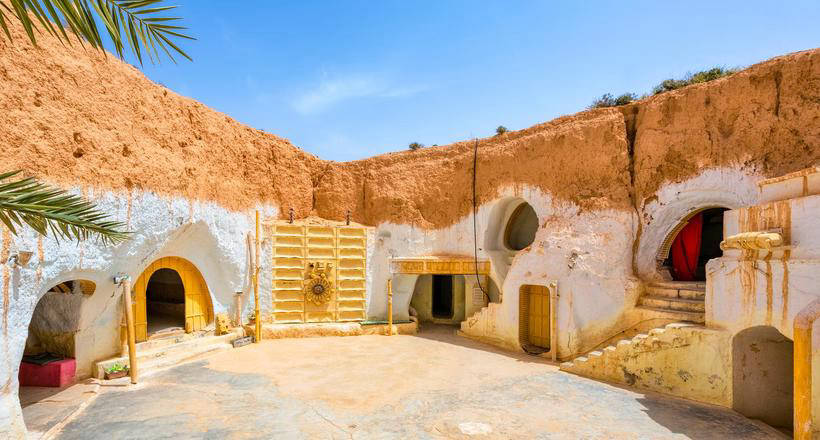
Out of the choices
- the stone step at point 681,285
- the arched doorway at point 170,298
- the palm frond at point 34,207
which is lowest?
the arched doorway at point 170,298

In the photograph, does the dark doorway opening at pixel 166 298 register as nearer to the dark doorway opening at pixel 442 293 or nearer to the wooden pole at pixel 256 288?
the wooden pole at pixel 256 288

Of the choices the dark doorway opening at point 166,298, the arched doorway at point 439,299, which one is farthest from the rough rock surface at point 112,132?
the arched doorway at point 439,299

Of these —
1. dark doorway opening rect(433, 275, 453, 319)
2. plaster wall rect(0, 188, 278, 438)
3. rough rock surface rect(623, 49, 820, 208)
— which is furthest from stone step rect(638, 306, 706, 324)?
plaster wall rect(0, 188, 278, 438)

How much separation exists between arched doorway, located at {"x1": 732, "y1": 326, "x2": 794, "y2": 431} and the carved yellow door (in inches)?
216

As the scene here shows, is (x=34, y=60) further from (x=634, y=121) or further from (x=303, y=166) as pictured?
(x=634, y=121)

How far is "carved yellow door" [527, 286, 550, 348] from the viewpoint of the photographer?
555 inches

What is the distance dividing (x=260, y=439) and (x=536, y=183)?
1167 centimetres

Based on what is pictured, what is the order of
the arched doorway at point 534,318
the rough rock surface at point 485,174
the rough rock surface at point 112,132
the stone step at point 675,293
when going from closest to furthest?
the rough rock surface at point 112,132
the stone step at point 675,293
the rough rock surface at point 485,174
the arched doorway at point 534,318

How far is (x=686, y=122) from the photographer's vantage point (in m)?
12.7

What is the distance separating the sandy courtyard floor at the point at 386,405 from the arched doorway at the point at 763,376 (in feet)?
2.24

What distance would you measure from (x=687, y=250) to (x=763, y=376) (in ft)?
16.2

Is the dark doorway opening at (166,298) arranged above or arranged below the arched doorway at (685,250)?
below

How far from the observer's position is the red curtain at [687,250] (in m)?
13.2

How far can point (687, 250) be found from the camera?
13.3m
